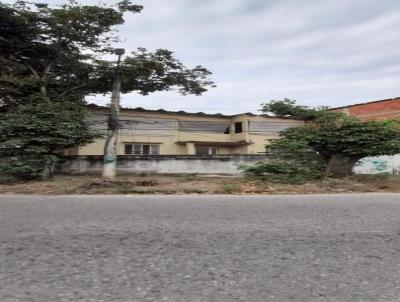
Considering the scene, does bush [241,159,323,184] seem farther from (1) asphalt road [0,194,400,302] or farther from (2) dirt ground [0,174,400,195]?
(1) asphalt road [0,194,400,302]

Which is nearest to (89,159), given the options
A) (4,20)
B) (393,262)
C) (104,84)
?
(104,84)

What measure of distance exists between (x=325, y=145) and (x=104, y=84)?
10.4 meters

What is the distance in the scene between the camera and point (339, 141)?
17688 mm

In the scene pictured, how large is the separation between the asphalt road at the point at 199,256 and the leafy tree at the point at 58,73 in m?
8.91

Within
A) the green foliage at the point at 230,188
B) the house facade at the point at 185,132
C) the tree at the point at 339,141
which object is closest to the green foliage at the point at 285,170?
the tree at the point at 339,141

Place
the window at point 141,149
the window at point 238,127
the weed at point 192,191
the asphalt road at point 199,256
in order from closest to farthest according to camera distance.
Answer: the asphalt road at point 199,256
the weed at point 192,191
the window at point 141,149
the window at point 238,127

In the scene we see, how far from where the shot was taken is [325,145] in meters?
18.1

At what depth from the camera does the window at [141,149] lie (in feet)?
92.3

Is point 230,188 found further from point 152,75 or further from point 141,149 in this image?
point 141,149

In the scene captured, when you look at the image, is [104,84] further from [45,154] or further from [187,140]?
[187,140]

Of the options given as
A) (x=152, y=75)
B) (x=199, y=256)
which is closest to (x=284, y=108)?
(x=152, y=75)

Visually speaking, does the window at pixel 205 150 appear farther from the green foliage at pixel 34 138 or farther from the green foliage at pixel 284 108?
the green foliage at pixel 34 138

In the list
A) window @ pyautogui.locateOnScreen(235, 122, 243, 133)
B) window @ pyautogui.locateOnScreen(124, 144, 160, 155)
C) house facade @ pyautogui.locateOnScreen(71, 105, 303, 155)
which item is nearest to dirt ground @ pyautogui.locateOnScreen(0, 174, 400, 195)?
house facade @ pyautogui.locateOnScreen(71, 105, 303, 155)

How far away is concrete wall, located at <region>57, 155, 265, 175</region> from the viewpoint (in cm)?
2072
